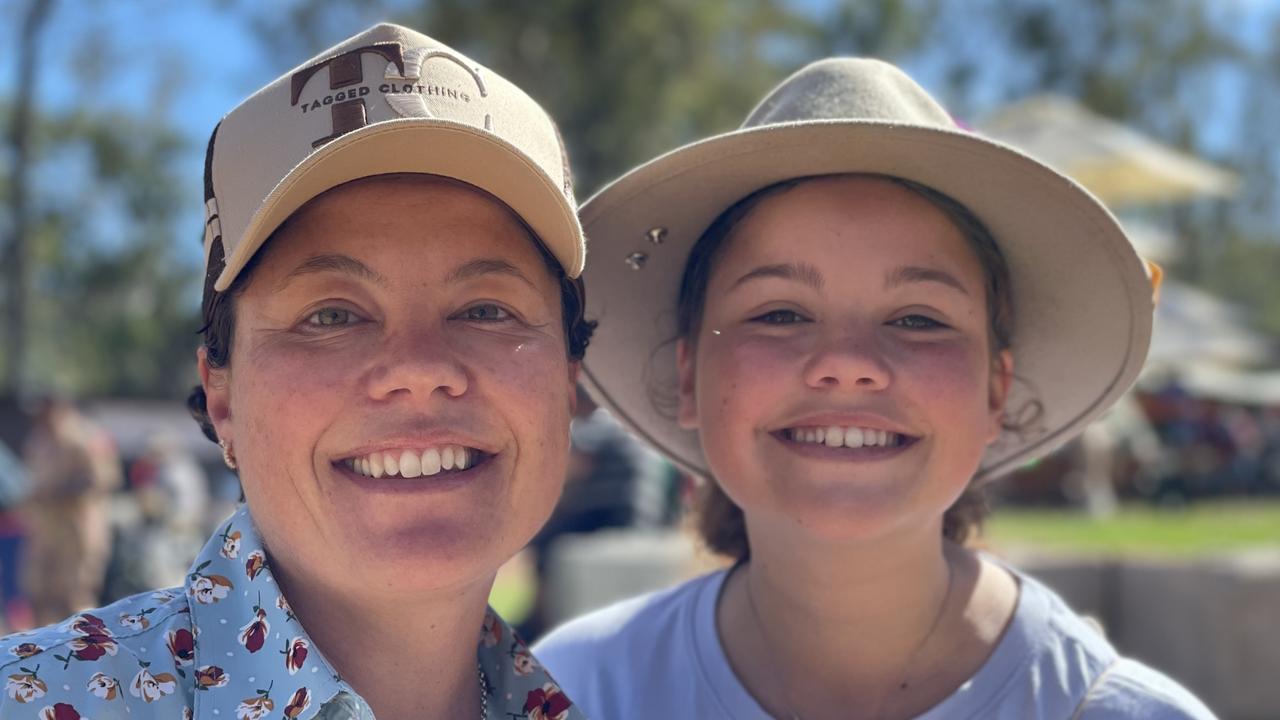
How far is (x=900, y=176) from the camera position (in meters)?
2.29

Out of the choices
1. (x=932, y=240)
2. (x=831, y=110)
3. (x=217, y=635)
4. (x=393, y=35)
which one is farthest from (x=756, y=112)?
(x=217, y=635)

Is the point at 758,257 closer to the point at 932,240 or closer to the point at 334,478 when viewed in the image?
the point at 932,240

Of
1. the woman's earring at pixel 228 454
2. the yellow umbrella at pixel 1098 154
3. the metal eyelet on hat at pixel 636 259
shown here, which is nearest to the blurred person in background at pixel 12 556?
the metal eyelet on hat at pixel 636 259

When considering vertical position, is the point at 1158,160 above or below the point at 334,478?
above

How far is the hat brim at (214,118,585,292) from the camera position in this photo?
66.2 inches

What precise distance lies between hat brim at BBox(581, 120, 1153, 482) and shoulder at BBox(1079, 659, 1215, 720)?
0.65m

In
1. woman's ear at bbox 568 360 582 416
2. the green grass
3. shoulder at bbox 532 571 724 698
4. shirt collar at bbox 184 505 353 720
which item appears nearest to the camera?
shirt collar at bbox 184 505 353 720

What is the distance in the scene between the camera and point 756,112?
2.50 m

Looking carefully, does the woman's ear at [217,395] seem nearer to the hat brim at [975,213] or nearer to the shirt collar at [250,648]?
the shirt collar at [250,648]

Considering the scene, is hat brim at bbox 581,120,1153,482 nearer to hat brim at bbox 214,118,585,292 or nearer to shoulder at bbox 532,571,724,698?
shoulder at bbox 532,571,724,698

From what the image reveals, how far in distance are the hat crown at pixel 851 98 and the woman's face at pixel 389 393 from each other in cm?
76

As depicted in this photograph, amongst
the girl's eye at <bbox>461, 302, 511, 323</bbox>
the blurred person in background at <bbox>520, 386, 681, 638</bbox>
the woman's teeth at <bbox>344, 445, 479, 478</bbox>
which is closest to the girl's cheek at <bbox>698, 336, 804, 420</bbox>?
the girl's eye at <bbox>461, 302, 511, 323</bbox>

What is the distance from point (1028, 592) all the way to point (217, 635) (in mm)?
1441

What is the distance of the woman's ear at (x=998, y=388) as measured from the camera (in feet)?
8.05
